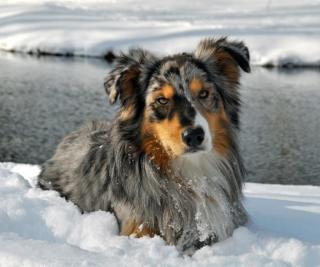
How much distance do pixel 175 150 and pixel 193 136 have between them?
185 mm

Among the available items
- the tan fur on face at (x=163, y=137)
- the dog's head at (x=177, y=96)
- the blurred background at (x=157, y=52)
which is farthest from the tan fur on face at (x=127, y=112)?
the blurred background at (x=157, y=52)

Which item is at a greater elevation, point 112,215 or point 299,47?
point 112,215

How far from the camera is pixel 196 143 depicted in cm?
424

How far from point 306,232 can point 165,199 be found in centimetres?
107

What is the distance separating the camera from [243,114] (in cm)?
1593

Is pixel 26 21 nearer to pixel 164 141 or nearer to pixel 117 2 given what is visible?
pixel 117 2

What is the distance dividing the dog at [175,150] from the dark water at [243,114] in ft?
22.9

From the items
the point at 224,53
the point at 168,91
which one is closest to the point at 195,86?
the point at 168,91

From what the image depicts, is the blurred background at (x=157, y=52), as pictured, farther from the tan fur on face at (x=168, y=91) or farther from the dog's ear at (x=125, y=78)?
the tan fur on face at (x=168, y=91)

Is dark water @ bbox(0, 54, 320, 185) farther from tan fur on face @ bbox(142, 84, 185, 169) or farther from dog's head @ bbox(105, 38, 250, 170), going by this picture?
tan fur on face @ bbox(142, 84, 185, 169)

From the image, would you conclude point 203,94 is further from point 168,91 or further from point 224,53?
point 224,53

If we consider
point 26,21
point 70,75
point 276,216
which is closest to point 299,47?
point 70,75

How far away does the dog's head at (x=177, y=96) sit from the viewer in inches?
172

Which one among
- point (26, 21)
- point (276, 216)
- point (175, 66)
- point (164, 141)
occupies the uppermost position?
point (175, 66)
